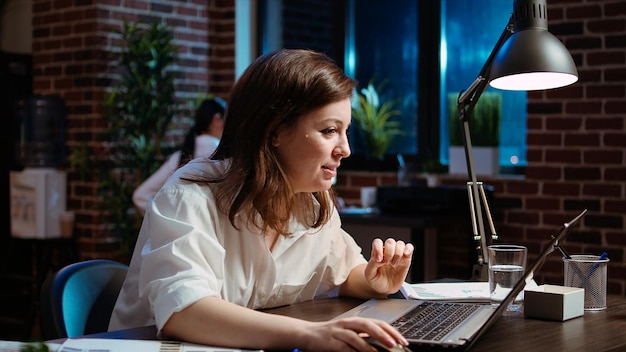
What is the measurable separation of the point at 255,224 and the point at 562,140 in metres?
2.81

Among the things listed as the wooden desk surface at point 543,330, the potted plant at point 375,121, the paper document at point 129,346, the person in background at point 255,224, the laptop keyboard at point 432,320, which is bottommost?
the wooden desk surface at point 543,330

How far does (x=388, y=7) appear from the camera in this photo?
5.36m

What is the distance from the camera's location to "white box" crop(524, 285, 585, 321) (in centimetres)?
192

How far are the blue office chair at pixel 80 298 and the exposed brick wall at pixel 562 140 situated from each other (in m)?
2.75

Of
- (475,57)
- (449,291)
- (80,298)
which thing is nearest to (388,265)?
(449,291)

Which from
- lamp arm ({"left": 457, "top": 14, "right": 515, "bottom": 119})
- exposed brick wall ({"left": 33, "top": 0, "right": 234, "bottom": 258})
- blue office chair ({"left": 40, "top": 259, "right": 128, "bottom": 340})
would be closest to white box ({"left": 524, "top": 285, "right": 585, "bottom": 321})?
lamp arm ({"left": 457, "top": 14, "right": 515, "bottom": 119})

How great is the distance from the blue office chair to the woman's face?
535 mm

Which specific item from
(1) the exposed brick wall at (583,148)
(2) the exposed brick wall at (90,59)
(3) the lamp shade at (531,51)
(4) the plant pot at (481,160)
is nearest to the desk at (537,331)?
(3) the lamp shade at (531,51)

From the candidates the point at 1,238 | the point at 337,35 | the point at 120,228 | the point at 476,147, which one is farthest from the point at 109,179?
the point at 476,147

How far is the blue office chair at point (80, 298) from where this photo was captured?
1941mm

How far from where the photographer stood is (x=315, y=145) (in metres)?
1.91

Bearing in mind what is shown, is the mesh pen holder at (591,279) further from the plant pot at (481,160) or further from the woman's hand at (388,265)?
the plant pot at (481,160)

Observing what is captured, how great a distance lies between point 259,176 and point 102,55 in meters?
3.50

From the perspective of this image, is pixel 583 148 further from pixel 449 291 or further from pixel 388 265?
pixel 388 265
